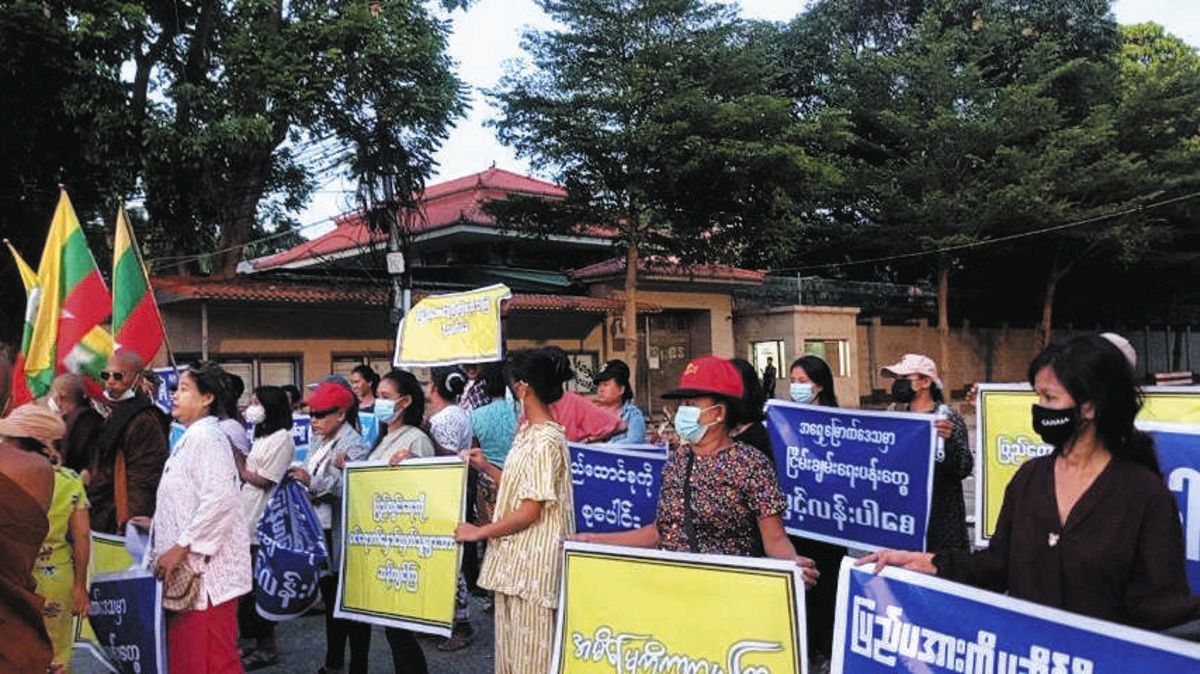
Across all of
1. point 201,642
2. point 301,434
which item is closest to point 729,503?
point 201,642

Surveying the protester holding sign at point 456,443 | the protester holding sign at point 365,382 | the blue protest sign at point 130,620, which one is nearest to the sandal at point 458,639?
the protester holding sign at point 456,443

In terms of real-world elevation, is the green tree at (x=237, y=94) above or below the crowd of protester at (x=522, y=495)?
above

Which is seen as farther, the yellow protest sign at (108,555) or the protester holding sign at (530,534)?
the yellow protest sign at (108,555)

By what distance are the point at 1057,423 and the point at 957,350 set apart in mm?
29874

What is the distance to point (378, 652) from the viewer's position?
5.71 metres

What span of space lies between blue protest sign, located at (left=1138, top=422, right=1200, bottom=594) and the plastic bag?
3.86 meters

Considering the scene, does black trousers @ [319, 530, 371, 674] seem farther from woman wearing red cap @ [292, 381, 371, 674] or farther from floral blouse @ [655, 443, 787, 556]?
floral blouse @ [655, 443, 787, 556]

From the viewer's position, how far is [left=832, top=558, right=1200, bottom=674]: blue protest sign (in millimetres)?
2158

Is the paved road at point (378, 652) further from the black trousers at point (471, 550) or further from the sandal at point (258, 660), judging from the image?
the black trousers at point (471, 550)

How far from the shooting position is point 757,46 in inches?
742

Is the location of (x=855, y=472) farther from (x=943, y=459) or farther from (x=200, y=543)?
(x=200, y=543)

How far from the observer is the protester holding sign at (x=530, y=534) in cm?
348

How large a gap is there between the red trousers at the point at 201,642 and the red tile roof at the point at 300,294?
1236cm

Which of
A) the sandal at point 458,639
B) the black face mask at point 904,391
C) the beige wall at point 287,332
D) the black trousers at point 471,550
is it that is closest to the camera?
the black face mask at point 904,391
